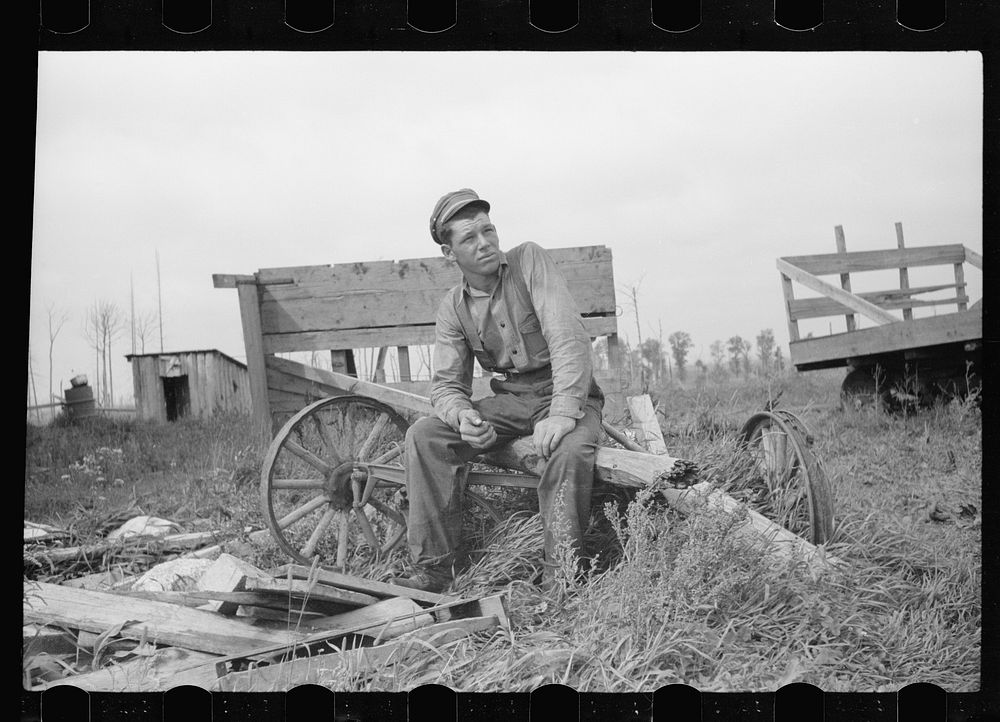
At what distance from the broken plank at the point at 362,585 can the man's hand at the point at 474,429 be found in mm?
739

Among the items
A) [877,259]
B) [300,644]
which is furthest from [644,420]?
[300,644]

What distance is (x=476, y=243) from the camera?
385 cm

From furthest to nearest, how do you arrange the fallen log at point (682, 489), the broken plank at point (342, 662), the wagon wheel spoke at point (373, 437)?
the wagon wheel spoke at point (373, 437), the fallen log at point (682, 489), the broken plank at point (342, 662)

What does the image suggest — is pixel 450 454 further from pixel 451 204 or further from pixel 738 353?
pixel 738 353

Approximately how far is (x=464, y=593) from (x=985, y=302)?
3043mm

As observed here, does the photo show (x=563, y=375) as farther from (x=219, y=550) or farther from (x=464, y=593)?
(x=219, y=550)

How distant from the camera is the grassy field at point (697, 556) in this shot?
3525mm

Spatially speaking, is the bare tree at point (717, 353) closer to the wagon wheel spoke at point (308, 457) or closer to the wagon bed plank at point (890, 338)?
the wagon bed plank at point (890, 338)

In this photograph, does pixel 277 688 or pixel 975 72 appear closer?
pixel 277 688

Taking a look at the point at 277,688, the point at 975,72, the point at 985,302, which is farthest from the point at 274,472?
the point at 975,72

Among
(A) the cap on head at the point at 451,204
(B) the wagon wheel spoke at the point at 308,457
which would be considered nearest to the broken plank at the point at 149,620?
(B) the wagon wheel spoke at the point at 308,457

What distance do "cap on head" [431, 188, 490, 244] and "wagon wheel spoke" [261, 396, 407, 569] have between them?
968 millimetres

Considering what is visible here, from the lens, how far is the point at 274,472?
407cm

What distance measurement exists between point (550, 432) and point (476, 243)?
0.96 meters
